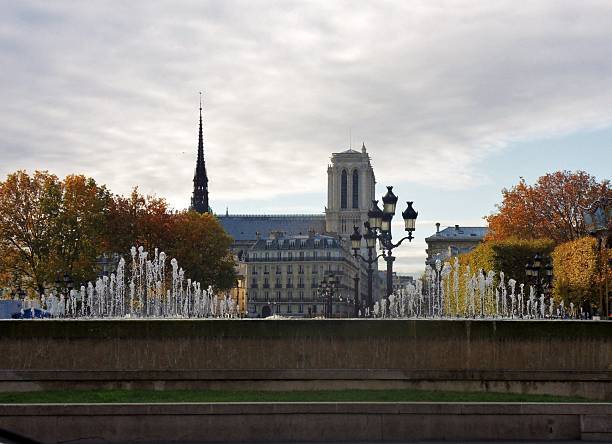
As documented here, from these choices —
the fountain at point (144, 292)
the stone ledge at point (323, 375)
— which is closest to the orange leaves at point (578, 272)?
the fountain at point (144, 292)

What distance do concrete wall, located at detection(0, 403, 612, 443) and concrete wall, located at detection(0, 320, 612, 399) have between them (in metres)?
2.94

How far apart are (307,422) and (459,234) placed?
169542 mm


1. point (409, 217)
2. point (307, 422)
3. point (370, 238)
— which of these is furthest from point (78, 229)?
point (307, 422)

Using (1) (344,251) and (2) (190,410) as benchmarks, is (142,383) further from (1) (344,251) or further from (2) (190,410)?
(1) (344,251)

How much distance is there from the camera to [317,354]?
18688mm

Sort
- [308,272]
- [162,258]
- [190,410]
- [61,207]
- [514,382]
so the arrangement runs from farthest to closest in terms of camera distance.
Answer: [308,272] < [162,258] < [61,207] < [514,382] < [190,410]

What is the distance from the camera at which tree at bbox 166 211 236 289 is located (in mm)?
84312

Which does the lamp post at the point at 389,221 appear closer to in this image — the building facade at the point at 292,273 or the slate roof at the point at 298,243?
the building facade at the point at 292,273

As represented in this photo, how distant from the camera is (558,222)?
8275 centimetres

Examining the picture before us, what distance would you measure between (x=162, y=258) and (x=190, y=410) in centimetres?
6316

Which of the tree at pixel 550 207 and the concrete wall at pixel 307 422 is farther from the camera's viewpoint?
the tree at pixel 550 207

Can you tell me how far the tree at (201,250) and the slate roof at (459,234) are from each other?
312ft

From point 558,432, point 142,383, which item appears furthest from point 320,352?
point 558,432

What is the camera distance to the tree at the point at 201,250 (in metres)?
84.3
